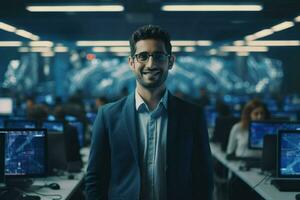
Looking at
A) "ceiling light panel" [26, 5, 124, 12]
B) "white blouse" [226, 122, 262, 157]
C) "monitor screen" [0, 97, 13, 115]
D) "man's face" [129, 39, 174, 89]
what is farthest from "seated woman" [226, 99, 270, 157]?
"monitor screen" [0, 97, 13, 115]

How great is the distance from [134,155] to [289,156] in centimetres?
237

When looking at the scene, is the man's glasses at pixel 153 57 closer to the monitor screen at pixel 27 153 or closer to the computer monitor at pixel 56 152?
the monitor screen at pixel 27 153

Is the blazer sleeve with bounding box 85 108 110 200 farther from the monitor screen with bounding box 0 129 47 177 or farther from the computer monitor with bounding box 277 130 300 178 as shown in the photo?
the computer monitor with bounding box 277 130 300 178

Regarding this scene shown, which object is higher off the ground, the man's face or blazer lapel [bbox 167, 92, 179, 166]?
the man's face

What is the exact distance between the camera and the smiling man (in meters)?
2.68

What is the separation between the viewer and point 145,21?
11.1m

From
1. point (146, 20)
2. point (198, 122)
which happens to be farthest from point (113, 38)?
point (198, 122)

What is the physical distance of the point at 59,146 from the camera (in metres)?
5.55

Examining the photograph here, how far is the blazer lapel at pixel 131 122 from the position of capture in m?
2.68

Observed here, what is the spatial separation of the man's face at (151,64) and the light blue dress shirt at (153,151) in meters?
0.13

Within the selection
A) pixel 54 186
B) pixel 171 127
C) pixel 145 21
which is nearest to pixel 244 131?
pixel 54 186

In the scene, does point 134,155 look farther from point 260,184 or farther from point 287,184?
point 260,184

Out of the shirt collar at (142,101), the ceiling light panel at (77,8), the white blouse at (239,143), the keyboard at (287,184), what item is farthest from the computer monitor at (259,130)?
the shirt collar at (142,101)

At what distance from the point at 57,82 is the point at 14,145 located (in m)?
22.2
